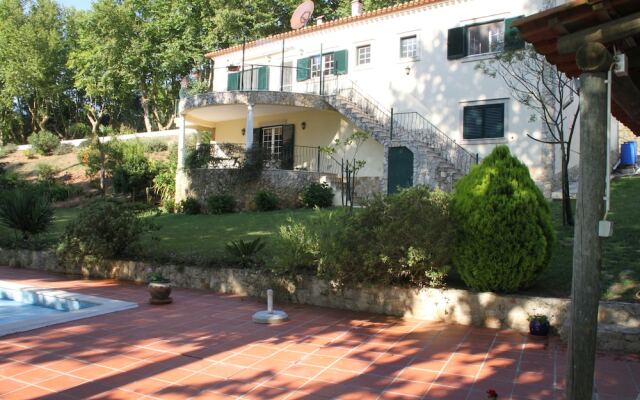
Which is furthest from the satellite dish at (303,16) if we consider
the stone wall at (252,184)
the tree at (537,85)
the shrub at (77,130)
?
the shrub at (77,130)

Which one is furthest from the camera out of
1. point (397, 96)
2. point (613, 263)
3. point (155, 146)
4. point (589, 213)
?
point (155, 146)

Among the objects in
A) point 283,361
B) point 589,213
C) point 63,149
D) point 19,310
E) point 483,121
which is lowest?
point 19,310

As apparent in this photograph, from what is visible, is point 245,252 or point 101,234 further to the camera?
point 101,234

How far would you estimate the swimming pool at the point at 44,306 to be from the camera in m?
6.36

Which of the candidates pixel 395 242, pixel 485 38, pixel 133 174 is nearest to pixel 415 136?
pixel 485 38

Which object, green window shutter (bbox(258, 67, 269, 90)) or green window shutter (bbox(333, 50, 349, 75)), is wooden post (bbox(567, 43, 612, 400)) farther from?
green window shutter (bbox(258, 67, 269, 90))

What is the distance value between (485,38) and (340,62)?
5.60 metres

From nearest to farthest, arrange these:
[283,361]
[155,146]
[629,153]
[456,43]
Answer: [283,361], [456,43], [629,153], [155,146]

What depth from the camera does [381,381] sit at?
441 cm

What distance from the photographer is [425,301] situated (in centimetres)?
673

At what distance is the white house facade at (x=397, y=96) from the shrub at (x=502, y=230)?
8331mm

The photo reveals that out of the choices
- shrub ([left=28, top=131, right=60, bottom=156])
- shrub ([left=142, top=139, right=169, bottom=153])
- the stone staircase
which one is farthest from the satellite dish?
Result: shrub ([left=28, top=131, right=60, bottom=156])

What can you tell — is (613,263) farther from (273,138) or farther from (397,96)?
(273,138)

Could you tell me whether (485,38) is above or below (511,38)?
above
